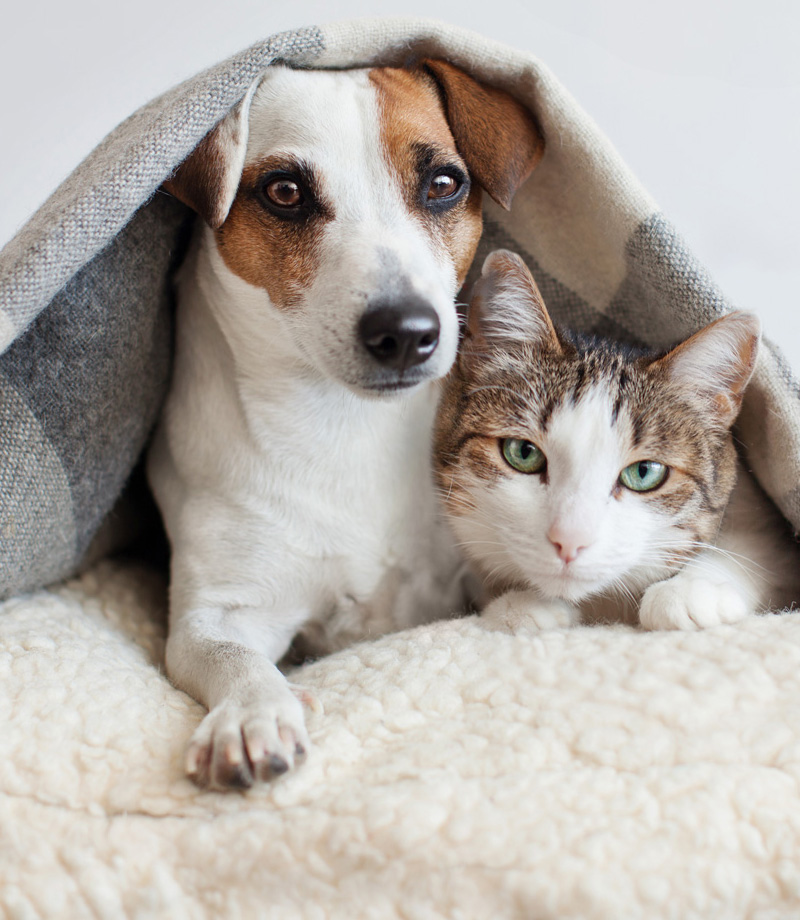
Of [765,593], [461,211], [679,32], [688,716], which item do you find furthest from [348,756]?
[679,32]

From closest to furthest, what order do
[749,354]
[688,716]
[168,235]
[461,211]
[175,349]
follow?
[688,716] → [749,354] → [461,211] → [168,235] → [175,349]

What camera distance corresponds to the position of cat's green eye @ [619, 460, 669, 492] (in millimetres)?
1233

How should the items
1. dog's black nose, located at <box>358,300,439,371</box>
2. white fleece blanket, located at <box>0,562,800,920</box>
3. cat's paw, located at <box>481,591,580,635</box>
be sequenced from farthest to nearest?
cat's paw, located at <box>481,591,580,635</box> → dog's black nose, located at <box>358,300,439,371</box> → white fleece blanket, located at <box>0,562,800,920</box>

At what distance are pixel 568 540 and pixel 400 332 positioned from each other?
0.37m

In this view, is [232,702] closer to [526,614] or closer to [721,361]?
[526,614]

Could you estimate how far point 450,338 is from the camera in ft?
4.00

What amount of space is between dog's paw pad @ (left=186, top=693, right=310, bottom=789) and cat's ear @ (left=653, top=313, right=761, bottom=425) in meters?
0.77

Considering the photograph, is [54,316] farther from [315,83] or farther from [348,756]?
[348,756]

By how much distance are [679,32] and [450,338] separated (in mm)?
1296

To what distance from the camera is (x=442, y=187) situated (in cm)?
133

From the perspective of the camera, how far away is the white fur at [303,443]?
1233 mm

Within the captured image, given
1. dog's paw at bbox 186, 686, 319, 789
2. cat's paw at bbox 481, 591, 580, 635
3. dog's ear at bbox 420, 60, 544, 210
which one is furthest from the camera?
dog's ear at bbox 420, 60, 544, 210

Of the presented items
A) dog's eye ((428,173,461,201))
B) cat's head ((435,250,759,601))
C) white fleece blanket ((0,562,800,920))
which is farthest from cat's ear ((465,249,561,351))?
white fleece blanket ((0,562,800,920))

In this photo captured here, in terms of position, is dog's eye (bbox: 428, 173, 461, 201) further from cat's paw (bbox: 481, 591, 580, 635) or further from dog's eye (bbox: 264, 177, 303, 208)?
cat's paw (bbox: 481, 591, 580, 635)
